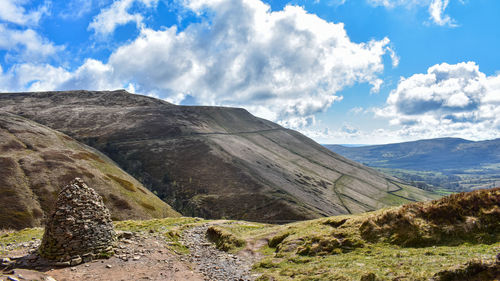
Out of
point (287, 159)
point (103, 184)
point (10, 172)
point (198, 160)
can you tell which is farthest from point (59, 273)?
point (287, 159)

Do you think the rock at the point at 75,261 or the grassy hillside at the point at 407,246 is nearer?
the grassy hillside at the point at 407,246

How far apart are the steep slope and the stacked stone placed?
52.4 m

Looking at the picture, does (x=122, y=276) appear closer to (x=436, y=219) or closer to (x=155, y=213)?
A: (x=436, y=219)

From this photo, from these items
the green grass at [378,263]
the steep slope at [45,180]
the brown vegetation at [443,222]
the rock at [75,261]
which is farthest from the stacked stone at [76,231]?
the steep slope at [45,180]

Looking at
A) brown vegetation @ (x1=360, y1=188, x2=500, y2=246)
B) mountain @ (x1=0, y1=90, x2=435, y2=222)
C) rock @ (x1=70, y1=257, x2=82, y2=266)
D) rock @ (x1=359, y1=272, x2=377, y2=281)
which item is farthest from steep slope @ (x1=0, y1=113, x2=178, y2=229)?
rock @ (x1=359, y1=272, x2=377, y2=281)

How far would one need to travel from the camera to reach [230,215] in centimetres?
9894

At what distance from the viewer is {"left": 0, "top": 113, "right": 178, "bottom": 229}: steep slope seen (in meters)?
64.5

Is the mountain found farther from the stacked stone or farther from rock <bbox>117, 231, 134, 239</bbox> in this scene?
the stacked stone

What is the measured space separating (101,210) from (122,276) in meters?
7.56

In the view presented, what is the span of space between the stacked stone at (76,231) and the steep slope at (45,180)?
52.4 m

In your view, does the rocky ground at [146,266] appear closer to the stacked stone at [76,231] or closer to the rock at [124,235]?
the rock at [124,235]

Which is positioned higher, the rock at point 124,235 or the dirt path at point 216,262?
the rock at point 124,235

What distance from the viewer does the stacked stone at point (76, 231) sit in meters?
19.5

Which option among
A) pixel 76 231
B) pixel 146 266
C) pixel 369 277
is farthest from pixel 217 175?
pixel 369 277
